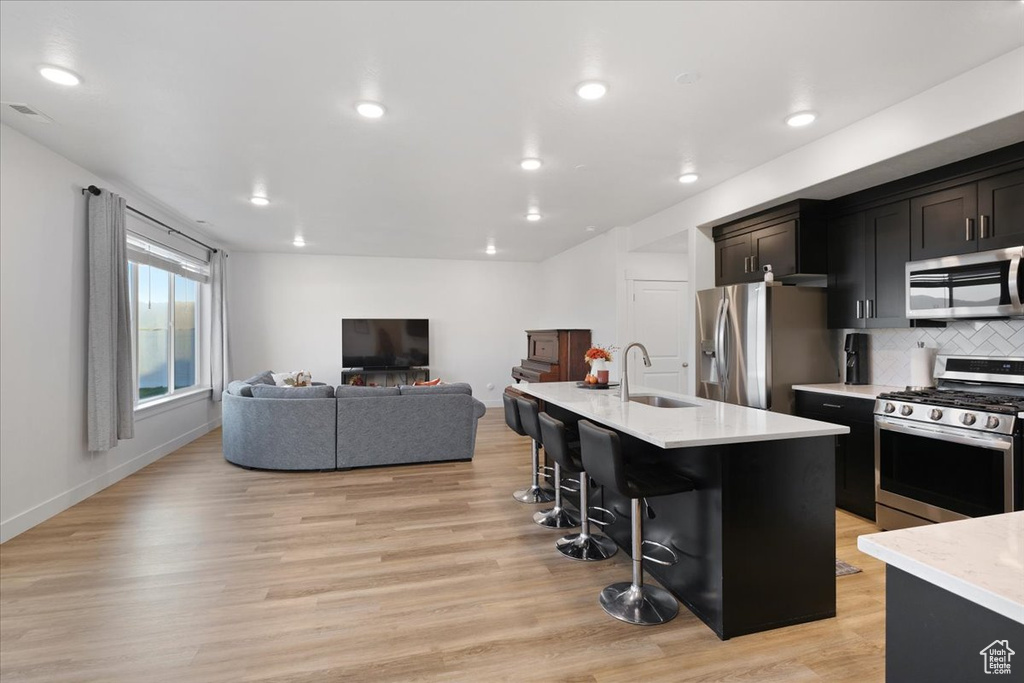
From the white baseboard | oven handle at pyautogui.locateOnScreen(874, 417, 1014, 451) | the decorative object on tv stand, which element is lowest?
the white baseboard

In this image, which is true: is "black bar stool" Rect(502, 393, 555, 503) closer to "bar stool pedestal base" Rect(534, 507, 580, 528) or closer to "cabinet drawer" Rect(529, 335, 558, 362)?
"bar stool pedestal base" Rect(534, 507, 580, 528)

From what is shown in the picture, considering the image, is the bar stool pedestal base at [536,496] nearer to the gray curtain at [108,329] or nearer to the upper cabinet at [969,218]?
the upper cabinet at [969,218]

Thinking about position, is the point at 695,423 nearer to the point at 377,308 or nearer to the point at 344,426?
the point at 344,426

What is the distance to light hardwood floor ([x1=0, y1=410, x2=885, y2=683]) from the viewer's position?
2062 mm

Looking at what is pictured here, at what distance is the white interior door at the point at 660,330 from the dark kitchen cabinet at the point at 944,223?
3034 mm

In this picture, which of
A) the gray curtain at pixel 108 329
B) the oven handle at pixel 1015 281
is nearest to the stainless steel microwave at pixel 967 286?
the oven handle at pixel 1015 281

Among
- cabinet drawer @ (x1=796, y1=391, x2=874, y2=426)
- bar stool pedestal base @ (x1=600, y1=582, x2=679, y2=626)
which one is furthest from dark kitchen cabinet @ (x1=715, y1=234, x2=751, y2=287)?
bar stool pedestal base @ (x1=600, y1=582, x2=679, y2=626)

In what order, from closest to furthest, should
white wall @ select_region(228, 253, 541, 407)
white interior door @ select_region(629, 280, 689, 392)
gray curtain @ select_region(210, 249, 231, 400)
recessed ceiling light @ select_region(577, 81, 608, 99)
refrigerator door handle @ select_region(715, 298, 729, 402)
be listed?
recessed ceiling light @ select_region(577, 81, 608, 99) → refrigerator door handle @ select_region(715, 298, 729, 402) → white interior door @ select_region(629, 280, 689, 392) → gray curtain @ select_region(210, 249, 231, 400) → white wall @ select_region(228, 253, 541, 407)

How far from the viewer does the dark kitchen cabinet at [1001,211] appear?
2.93 meters

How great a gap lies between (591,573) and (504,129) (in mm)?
2861

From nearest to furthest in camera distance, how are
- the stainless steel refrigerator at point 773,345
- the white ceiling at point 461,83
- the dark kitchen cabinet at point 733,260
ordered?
the white ceiling at point 461,83 < the stainless steel refrigerator at point 773,345 < the dark kitchen cabinet at point 733,260

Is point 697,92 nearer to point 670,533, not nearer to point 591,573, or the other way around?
point 670,533

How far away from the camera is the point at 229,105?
10.1 feet

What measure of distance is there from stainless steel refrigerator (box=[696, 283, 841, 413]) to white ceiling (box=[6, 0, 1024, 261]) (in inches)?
45.2
